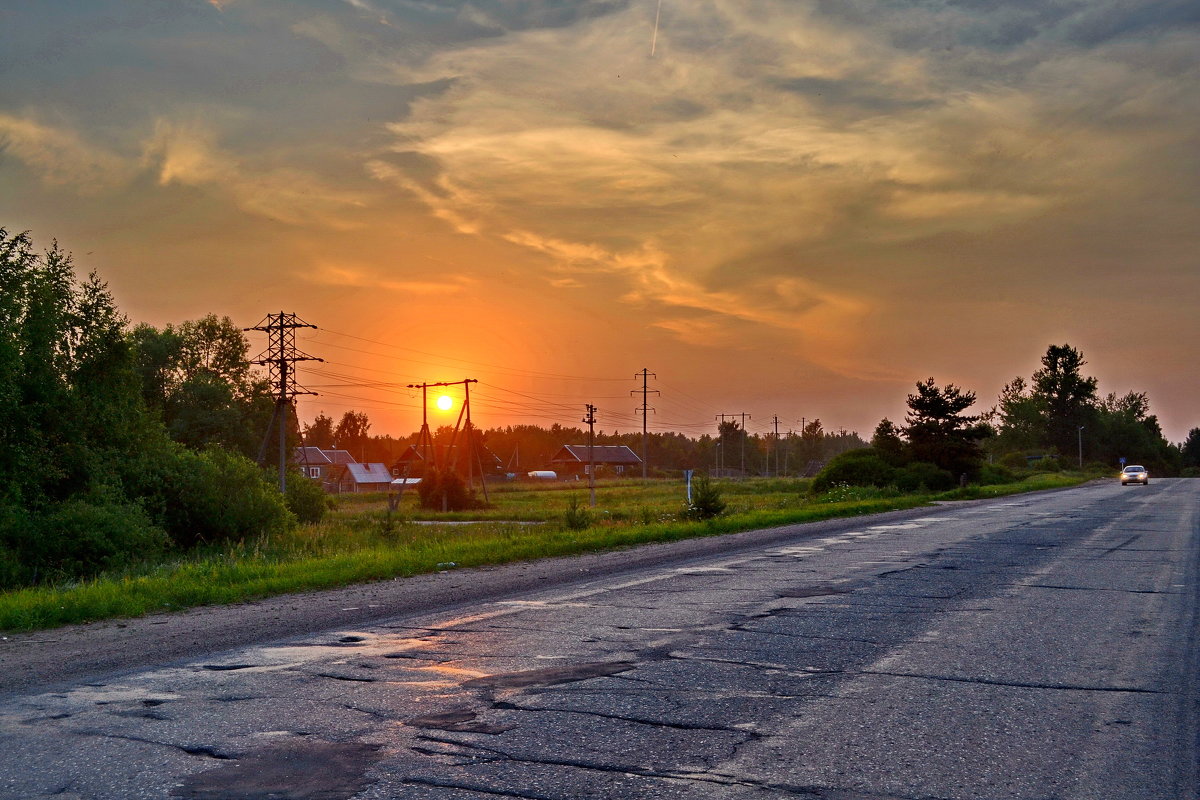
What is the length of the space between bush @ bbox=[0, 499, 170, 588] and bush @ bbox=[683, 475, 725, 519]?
584 inches

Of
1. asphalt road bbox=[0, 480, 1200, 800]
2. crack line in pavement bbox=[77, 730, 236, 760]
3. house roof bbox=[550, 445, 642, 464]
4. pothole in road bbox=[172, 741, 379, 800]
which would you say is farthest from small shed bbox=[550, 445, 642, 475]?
pothole in road bbox=[172, 741, 379, 800]

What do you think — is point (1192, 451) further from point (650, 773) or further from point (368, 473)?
point (650, 773)

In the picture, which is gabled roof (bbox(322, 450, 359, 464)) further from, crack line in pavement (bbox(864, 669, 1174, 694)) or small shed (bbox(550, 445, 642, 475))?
crack line in pavement (bbox(864, 669, 1174, 694))

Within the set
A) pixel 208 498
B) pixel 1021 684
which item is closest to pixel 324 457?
pixel 208 498

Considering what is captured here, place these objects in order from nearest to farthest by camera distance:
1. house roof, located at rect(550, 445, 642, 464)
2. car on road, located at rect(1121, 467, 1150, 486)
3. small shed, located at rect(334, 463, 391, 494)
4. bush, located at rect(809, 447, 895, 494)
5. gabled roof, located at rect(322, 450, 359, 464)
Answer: bush, located at rect(809, 447, 895, 494) < car on road, located at rect(1121, 467, 1150, 486) < small shed, located at rect(334, 463, 391, 494) < gabled roof, located at rect(322, 450, 359, 464) < house roof, located at rect(550, 445, 642, 464)

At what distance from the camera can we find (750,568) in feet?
48.1

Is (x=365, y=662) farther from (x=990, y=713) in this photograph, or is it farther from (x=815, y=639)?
(x=990, y=713)

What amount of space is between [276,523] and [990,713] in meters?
28.7

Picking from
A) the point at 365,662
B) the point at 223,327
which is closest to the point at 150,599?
the point at 365,662

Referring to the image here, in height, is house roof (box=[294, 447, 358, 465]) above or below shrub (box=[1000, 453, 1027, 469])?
above

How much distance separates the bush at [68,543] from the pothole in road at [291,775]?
59.5ft

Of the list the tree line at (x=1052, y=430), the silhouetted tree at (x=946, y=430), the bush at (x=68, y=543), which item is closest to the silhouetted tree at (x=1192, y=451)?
the tree line at (x=1052, y=430)

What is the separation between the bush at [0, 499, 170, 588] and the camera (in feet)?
67.9

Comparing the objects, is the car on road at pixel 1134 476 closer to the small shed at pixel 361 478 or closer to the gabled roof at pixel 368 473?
the small shed at pixel 361 478
